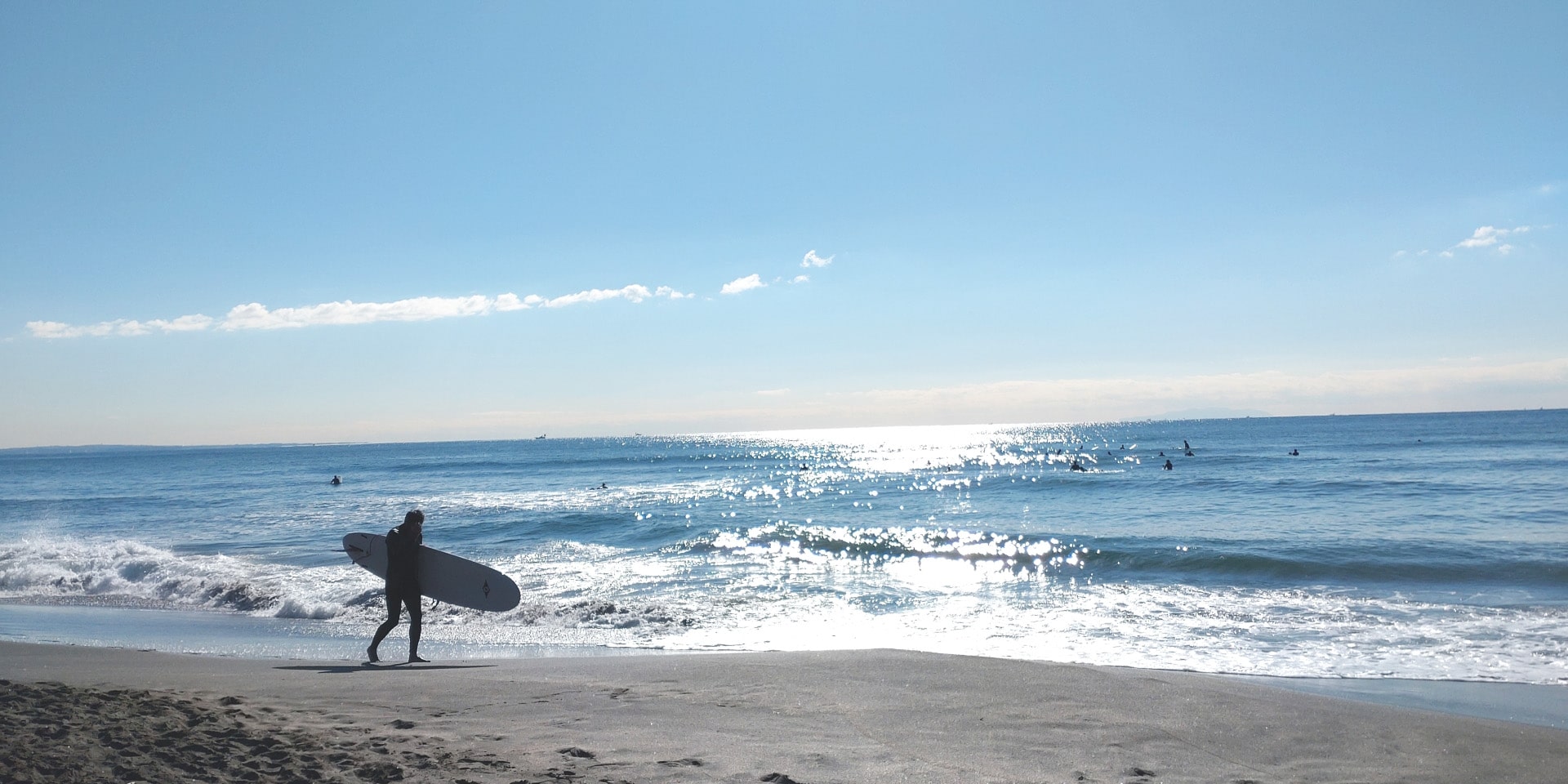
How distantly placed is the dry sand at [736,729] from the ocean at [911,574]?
2.61 meters

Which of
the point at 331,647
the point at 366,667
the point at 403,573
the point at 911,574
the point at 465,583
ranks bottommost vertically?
the point at 911,574

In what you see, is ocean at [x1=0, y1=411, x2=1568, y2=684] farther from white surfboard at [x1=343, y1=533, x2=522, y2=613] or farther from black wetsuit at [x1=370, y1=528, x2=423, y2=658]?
black wetsuit at [x1=370, y1=528, x2=423, y2=658]

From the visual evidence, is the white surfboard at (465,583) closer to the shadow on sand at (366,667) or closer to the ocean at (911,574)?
the ocean at (911,574)

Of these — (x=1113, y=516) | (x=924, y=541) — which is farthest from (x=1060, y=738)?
(x=1113, y=516)

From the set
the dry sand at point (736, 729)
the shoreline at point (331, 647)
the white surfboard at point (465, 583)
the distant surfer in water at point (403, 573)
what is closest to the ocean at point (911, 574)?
A: the shoreline at point (331, 647)

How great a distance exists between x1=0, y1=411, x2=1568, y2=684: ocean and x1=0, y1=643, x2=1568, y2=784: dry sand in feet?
8.58

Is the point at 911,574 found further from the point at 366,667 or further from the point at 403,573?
the point at 366,667

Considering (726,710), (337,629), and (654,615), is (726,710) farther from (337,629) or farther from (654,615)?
(337,629)

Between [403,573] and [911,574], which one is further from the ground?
[403,573]

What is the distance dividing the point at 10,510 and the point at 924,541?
4535 centimetres

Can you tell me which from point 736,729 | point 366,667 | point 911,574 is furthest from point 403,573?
point 911,574

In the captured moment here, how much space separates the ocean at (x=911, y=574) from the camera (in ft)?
37.5

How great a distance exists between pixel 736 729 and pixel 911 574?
12195mm

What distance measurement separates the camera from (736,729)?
624 cm
